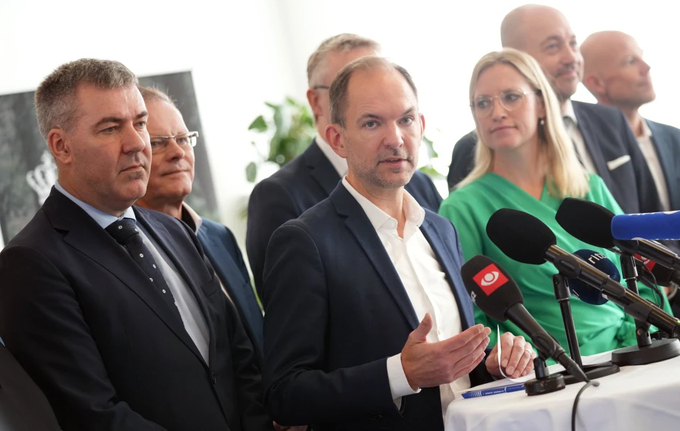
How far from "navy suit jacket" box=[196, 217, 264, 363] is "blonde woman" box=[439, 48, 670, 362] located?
34.2 inches

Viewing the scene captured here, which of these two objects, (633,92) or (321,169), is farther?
(633,92)

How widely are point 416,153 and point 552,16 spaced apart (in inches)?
88.8

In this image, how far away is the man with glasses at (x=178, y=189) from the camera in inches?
122

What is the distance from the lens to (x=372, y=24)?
6441 millimetres

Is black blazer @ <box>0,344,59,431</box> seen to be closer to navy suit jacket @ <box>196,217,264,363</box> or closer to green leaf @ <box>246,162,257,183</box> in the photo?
navy suit jacket @ <box>196,217,264,363</box>

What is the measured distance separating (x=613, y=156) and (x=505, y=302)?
7.75ft

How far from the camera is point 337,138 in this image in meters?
2.52

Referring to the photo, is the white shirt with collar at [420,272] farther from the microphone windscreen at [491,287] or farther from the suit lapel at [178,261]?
the suit lapel at [178,261]

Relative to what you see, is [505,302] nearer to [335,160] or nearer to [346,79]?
[346,79]

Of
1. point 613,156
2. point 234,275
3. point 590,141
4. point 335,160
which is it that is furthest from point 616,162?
point 234,275

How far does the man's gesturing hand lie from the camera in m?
1.83

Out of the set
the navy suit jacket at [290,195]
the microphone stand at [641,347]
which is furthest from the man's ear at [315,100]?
the microphone stand at [641,347]

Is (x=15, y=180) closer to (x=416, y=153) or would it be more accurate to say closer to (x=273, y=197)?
(x=273, y=197)

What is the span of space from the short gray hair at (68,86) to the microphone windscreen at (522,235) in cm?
119
